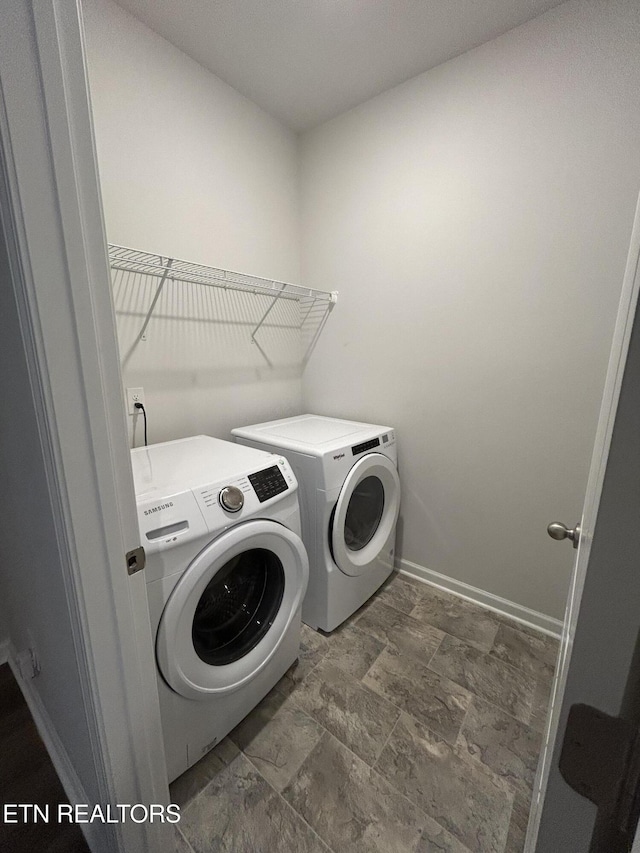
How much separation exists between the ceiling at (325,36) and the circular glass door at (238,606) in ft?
6.58

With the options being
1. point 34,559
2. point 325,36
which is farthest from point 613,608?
point 325,36

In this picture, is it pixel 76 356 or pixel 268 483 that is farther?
pixel 268 483

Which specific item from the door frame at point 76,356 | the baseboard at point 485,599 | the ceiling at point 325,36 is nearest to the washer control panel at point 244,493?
the door frame at point 76,356

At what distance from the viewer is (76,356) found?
58 cm

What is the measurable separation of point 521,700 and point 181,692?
1.27 metres

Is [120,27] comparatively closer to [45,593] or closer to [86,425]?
[86,425]

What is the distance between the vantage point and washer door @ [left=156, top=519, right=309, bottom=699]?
94cm

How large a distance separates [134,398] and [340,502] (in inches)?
40.2

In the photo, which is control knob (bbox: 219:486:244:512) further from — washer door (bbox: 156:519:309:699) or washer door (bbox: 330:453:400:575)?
washer door (bbox: 330:453:400:575)

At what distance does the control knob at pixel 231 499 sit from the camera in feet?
3.42

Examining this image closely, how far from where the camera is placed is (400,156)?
1.72 meters

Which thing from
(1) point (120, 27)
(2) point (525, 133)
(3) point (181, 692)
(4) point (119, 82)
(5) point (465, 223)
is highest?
(1) point (120, 27)

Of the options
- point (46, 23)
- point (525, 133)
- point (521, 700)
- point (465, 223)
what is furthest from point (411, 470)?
point (46, 23)

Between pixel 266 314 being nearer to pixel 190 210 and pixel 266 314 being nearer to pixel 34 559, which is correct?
pixel 190 210
